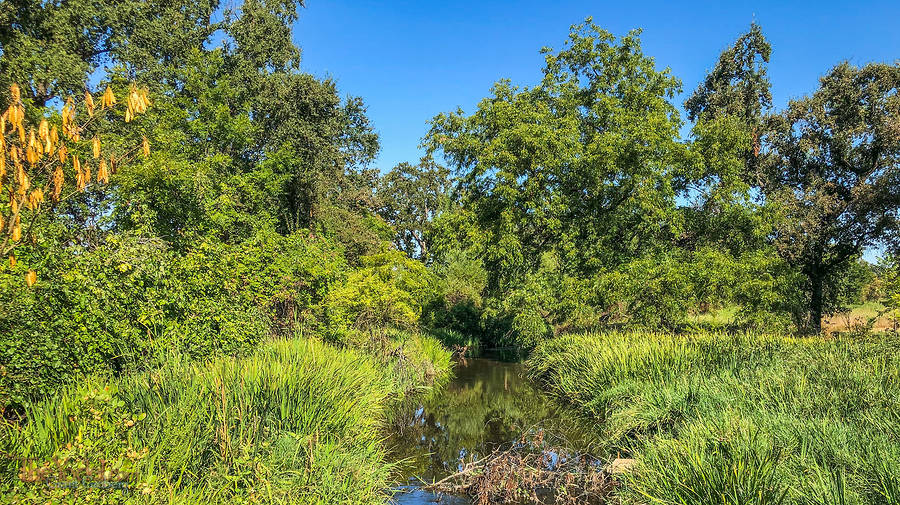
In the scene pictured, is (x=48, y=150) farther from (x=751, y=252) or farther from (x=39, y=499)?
(x=751, y=252)

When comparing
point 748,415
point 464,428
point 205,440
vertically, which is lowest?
point 464,428

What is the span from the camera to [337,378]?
838cm

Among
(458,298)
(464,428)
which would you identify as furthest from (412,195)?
(464,428)

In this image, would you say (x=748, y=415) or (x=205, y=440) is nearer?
(x=205, y=440)

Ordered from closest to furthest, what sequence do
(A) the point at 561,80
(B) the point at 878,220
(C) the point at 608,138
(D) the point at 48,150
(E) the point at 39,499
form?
1. (D) the point at 48,150
2. (E) the point at 39,499
3. (C) the point at 608,138
4. (B) the point at 878,220
5. (A) the point at 561,80

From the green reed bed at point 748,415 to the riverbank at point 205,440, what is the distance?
3.89 m

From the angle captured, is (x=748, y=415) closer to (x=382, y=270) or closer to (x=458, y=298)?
(x=382, y=270)

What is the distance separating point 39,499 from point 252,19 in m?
26.8

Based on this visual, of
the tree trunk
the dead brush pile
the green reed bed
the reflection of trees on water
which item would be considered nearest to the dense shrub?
the reflection of trees on water

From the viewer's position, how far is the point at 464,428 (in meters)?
10.9

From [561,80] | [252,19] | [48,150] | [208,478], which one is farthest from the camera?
[252,19]

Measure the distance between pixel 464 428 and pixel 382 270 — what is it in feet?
19.9

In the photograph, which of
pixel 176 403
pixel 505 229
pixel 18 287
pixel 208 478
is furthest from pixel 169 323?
pixel 505 229

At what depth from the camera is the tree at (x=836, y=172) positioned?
1922 cm
